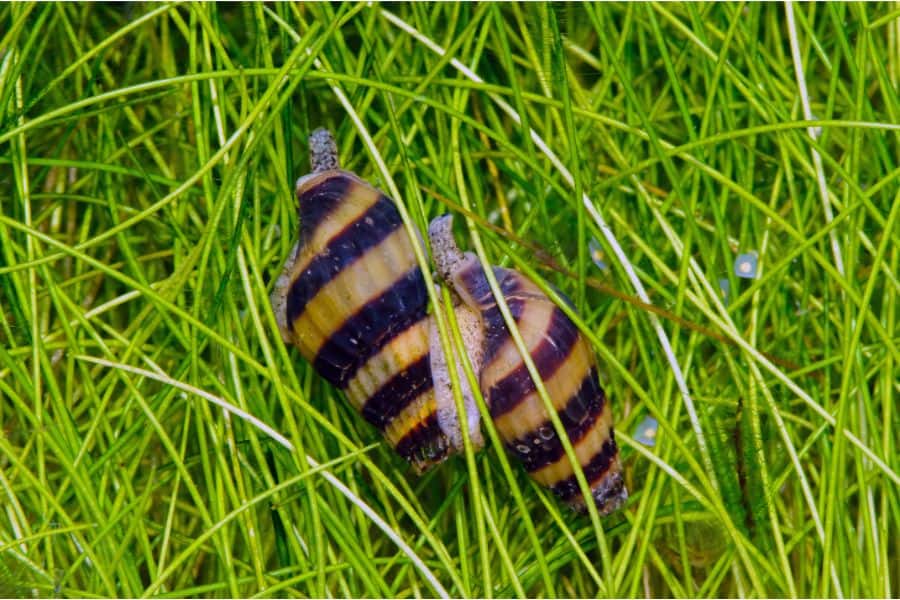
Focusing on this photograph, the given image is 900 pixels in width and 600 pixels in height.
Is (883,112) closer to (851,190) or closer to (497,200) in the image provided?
(851,190)

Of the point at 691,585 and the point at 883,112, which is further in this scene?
the point at 883,112

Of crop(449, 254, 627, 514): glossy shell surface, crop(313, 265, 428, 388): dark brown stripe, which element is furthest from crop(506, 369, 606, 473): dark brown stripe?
crop(313, 265, 428, 388): dark brown stripe

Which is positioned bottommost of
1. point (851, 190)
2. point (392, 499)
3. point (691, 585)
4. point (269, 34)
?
point (691, 585)

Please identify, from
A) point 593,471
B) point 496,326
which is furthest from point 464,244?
point 593,471

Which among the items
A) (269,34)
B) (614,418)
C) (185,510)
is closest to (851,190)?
(614,418)

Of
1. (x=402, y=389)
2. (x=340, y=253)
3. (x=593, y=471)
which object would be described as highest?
(x=340, y=253)

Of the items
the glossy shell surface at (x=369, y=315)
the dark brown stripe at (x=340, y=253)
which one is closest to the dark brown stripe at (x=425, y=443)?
the glossy shell surface at (x=369, y=315)

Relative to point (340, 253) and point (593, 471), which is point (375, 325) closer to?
point (340, 253)
